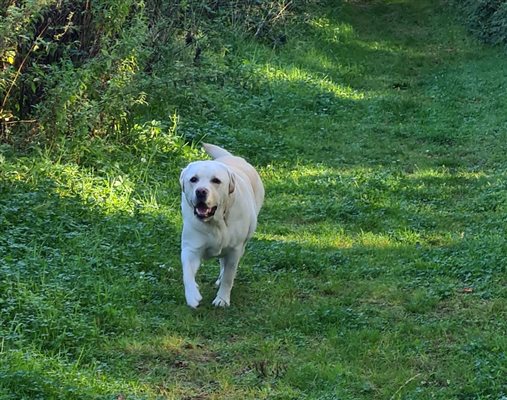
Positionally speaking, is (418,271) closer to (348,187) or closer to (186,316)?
(186,316)

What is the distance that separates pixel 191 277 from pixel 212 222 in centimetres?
40

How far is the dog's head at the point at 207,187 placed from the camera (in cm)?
552

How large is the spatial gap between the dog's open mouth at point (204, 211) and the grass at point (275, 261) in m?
0.65

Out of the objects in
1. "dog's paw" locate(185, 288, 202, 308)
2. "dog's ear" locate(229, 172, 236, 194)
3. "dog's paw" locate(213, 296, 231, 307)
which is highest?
"dog's ear" locate(229, 172, 236, 194)

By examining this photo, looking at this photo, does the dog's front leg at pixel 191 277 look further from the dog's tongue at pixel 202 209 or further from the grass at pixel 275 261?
the dog's tongue at pixel 202 209

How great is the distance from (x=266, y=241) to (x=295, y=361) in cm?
239

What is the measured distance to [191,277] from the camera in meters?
5.68

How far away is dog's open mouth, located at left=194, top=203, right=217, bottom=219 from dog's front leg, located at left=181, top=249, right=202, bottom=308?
0.33m

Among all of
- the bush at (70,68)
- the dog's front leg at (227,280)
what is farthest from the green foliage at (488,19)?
the dog's front leg at (227,280)

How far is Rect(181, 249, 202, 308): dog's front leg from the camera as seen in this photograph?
5.59 m

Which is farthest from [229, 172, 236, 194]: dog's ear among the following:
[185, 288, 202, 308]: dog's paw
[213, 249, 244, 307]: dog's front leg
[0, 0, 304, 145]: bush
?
[0, 0, 304, 145]: bush

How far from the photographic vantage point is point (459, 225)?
757 cm

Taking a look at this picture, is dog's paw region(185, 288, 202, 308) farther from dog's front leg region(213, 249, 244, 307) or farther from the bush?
the bush

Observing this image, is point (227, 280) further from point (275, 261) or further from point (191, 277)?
point (275, 261)
